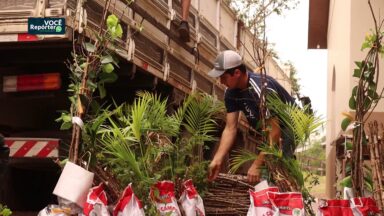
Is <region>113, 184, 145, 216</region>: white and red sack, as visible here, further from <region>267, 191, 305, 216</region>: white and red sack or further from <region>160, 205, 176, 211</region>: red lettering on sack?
<region>267, 191, 305, 216</region>: white and red sack

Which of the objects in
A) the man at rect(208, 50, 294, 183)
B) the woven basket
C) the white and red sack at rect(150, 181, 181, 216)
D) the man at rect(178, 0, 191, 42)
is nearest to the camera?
the white and red sack at rect(150, 181, 181, 216)

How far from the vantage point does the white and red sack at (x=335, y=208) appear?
3.00 m

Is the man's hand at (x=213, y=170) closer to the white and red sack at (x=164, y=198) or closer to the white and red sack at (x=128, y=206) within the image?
the white and red sack at (x=164, y=198)

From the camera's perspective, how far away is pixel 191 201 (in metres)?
3.22

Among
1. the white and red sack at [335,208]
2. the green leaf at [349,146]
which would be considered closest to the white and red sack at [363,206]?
the white and red sack at [335,208]

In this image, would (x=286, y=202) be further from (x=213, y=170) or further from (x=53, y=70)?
(x=53, y=70)

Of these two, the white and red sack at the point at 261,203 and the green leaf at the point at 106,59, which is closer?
the white and red sack at the point at 261,203

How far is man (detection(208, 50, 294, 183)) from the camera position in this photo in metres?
3.33

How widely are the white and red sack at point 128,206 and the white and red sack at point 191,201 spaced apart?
315 millimetres

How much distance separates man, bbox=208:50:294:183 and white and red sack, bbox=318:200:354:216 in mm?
385

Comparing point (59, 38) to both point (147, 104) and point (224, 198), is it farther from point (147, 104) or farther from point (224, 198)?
point (224, 198)
